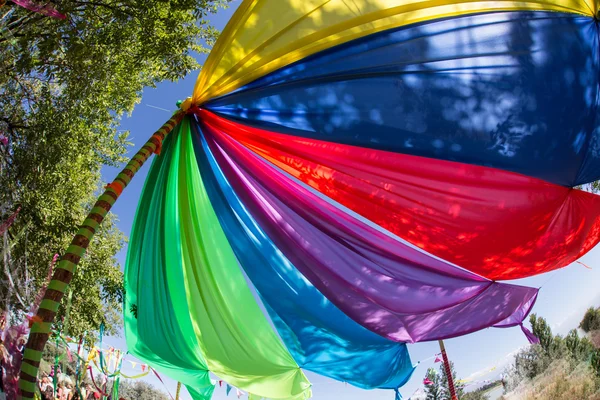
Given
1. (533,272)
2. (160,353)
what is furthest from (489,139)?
(160,353)

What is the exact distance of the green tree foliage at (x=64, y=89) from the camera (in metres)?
3.61

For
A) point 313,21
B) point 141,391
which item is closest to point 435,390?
point 141,391

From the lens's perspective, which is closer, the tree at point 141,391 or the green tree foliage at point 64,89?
the green tree foliage at point 64,89

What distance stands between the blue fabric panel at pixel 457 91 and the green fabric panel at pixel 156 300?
1241 mm

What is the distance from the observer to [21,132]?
429 centimetres

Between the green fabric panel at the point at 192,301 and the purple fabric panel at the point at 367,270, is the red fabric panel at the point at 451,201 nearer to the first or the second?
the purple fabric panel at the point at 367,270

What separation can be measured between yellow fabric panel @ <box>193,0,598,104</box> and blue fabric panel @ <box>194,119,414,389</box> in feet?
3.60

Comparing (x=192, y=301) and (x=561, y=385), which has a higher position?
(x=561, y=385)

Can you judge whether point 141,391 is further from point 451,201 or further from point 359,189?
point 451,201

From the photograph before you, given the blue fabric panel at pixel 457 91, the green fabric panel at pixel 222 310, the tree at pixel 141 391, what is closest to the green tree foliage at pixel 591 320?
the tree at pixel 141 391

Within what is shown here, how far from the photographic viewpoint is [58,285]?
5.25ft

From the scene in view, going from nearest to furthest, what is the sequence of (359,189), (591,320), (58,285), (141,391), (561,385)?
(58,285), (359,189), (141,391), (561,385), (591,320)

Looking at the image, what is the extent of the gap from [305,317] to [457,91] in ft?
6.58

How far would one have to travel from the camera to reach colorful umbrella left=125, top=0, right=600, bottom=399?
2.17 meters
